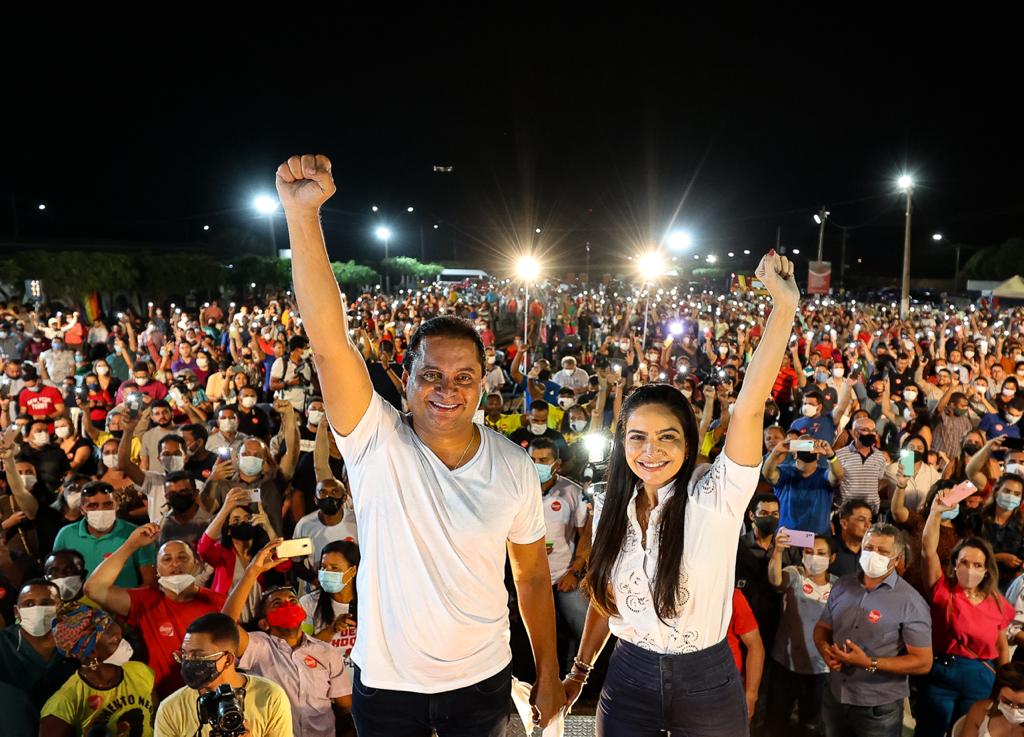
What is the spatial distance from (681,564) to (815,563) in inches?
113

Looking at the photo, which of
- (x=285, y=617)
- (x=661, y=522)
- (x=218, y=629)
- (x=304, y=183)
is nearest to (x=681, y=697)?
(x=661, y=522)

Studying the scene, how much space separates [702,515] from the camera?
8.78ft

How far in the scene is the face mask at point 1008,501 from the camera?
5988 mm

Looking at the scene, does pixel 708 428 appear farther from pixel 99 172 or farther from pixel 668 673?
pixel 99 172

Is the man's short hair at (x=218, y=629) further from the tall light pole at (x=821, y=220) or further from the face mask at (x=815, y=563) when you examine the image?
the tall light pole at (x=821, y=220)

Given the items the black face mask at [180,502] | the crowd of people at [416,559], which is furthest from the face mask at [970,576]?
the black face mask at [180,502]

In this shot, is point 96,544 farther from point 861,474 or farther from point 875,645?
point 861,474

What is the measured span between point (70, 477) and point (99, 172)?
65.5 m

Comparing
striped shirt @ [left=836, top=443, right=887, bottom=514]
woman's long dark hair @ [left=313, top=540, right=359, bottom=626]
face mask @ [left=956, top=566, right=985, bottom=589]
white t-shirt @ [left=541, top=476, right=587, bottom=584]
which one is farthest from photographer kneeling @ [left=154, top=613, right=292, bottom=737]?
striped shirt @ [left=836, top=443, right=887, bottom=514]

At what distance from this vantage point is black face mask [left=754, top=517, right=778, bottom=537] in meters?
5.57

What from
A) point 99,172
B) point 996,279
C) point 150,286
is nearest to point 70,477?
point 150,286

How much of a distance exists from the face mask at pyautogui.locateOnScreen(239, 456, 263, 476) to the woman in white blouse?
15.2ft

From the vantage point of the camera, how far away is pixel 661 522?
108 inches

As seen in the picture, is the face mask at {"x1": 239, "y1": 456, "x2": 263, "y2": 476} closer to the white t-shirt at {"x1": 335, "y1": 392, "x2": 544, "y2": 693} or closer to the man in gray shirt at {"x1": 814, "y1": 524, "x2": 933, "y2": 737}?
the man in gray shirt at {"x1": 814, "y1": 524, "x2": 933, "y2": 737}
